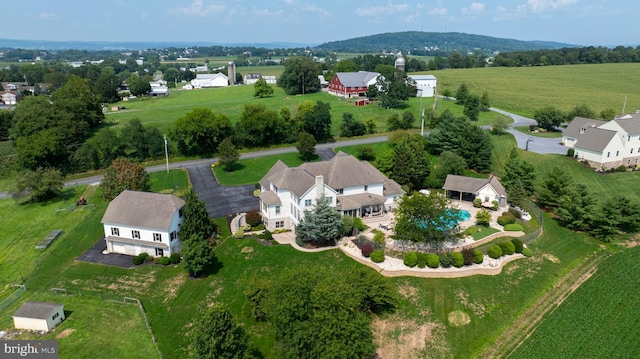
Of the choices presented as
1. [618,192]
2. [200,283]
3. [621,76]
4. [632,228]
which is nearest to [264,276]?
[200,283]

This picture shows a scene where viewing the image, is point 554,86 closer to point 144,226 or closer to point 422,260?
point 422,260

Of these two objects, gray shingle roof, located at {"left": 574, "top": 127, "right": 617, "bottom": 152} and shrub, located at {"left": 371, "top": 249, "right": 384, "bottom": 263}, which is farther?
gray shingle roof, located at {"left": 574, "top": 127, "right": 617, "bottom": 152}

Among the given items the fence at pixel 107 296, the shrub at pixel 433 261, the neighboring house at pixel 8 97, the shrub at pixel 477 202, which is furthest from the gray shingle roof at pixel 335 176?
the neighboring house at pixel 8 97

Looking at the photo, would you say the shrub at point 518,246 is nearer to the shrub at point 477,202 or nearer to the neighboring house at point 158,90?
the shrub at point 477,202

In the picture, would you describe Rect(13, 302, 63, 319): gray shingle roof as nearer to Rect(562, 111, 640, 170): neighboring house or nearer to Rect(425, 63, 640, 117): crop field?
Rect(562, 111, 640, 170): neighboring house

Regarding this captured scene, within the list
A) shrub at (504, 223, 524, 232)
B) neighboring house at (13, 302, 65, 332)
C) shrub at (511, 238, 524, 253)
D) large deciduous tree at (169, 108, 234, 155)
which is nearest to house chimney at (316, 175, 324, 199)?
shrub at (511, 238, 524, 253)

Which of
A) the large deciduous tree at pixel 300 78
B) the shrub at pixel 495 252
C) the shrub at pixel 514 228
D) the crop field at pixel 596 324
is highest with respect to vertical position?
the large deciduous tree at pixel 300 78
